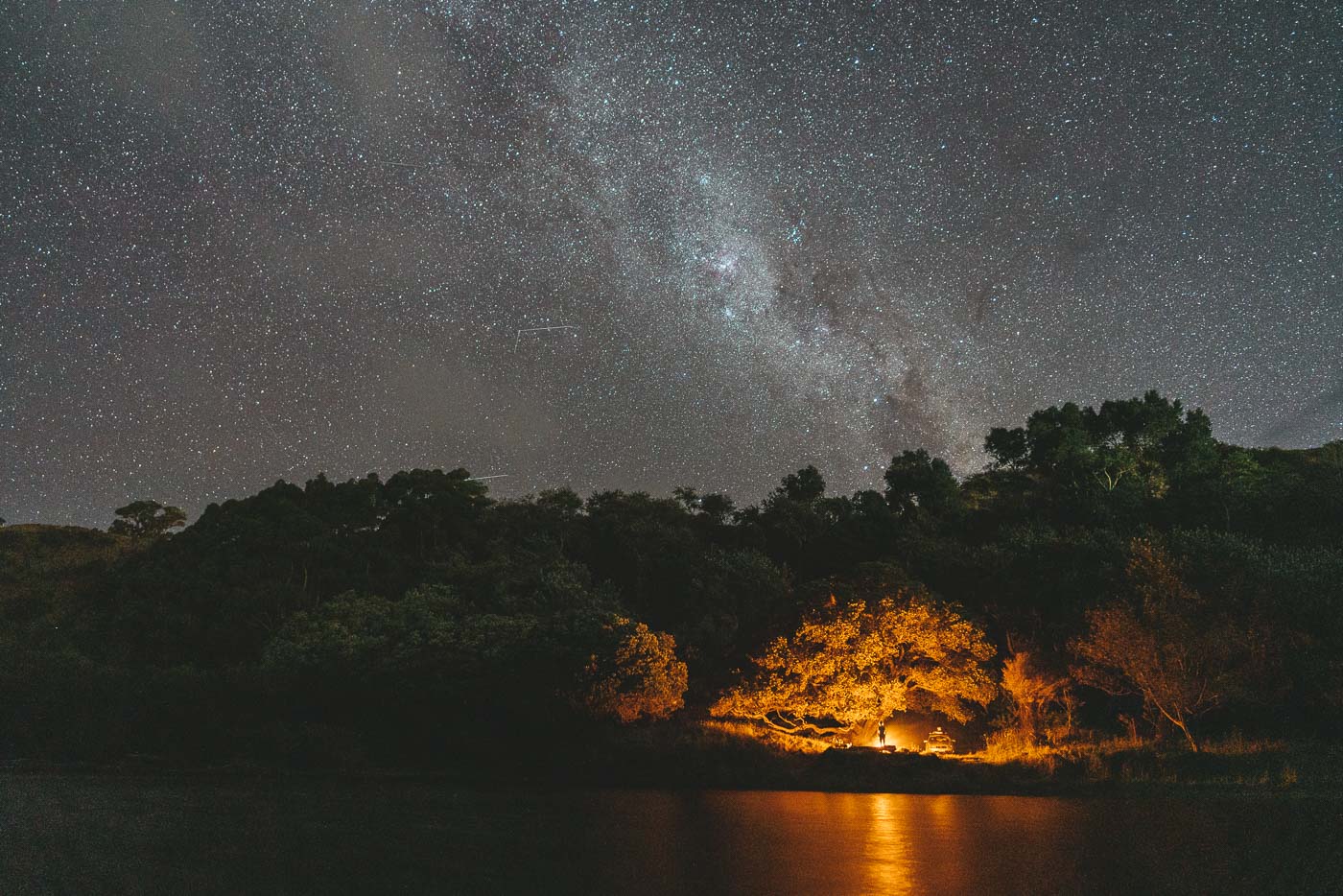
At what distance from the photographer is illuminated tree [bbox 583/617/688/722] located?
30.6 metres

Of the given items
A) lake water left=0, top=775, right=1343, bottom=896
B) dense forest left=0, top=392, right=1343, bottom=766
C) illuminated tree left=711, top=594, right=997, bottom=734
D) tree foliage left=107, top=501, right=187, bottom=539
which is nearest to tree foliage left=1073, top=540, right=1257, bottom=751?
dense forest left=0, top=392, right=1343, bottom=766

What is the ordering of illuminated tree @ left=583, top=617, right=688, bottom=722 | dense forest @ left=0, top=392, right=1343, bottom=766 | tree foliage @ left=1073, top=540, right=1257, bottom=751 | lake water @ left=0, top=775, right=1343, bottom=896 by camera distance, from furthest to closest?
illuminated tree @ left=583, top=617, right=688, bottom=722, dense forest @ left=0, top=392, right=1343, bottom=766, tree foliage @ left=1073, top=540, right=1257, bottom=751, lake water @ left=0, top=775, right=1343, bottom=896

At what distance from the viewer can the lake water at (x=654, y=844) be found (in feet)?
40.6

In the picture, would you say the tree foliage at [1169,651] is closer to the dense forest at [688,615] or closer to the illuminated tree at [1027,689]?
the dense forest at [688,615]

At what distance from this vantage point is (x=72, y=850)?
14.8 m

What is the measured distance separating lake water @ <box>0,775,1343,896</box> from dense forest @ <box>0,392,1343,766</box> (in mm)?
5392

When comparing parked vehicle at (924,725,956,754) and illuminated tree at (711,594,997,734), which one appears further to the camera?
parked vehicle at (924,725,956,754)

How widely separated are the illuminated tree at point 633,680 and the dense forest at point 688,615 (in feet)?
0.33

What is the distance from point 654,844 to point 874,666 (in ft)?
45.2

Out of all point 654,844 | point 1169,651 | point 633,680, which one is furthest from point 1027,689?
point 654,844

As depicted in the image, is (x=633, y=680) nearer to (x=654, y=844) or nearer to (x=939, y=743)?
(x=939, y=743)

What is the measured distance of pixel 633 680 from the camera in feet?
101

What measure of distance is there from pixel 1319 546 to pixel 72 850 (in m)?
36.8

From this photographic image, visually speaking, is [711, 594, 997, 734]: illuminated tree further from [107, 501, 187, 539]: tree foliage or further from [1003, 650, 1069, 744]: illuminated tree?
[107, 501, 187, 539]: tree foliage
